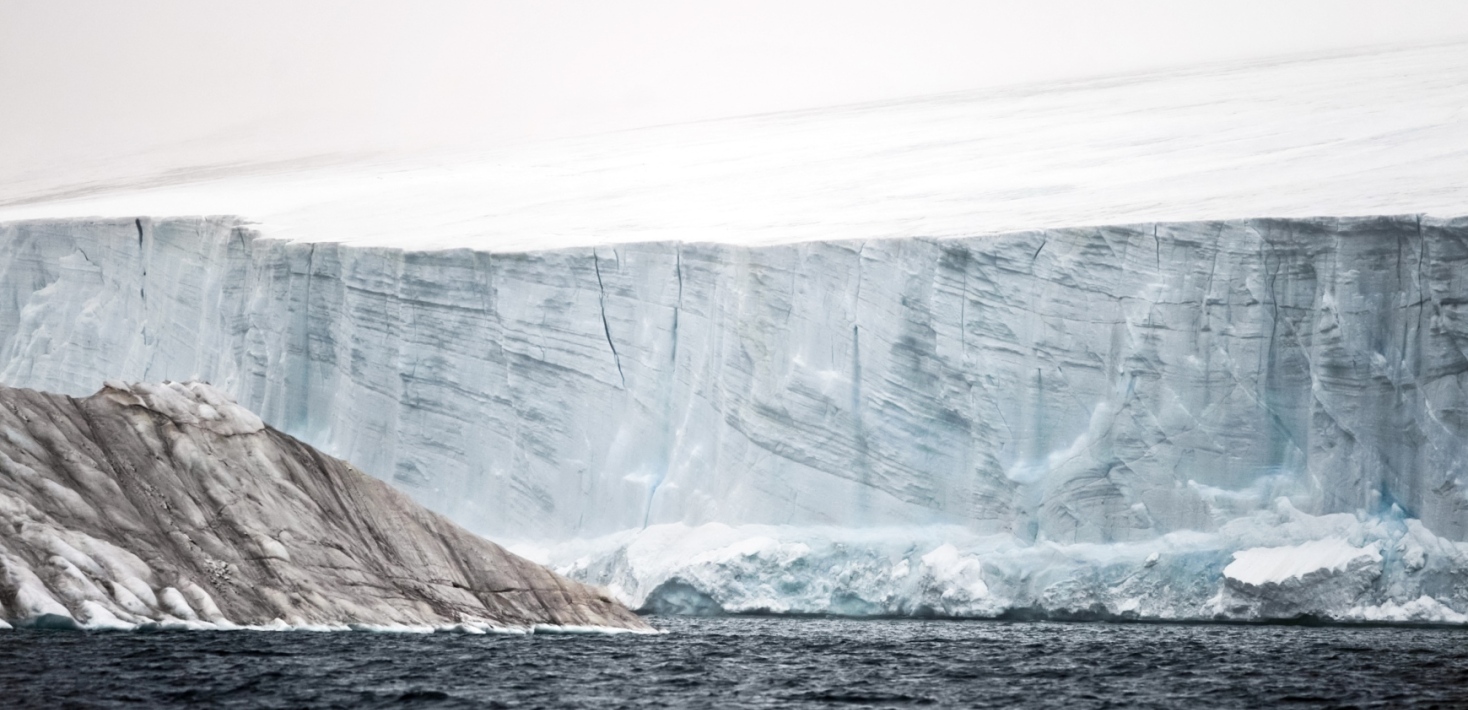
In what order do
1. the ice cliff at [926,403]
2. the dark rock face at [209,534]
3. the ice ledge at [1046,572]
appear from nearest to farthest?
the dark rock face at [209,534] → the ice ledge at [1046,572] → the ice cliff at [926,403]

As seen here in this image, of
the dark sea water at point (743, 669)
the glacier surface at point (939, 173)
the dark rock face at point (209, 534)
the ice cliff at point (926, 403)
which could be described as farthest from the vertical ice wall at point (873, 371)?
the dark rock face at point (209, 534)

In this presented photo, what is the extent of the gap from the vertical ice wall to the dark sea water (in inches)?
111

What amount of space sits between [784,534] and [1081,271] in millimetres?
5256

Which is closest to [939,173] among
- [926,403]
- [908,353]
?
[908,353]

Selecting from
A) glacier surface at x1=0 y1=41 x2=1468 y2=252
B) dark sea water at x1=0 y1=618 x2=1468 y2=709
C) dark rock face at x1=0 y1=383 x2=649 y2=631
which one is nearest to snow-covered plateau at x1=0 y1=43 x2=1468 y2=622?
glacier surface at x1=0 y1=41 x2=1468 y2=252

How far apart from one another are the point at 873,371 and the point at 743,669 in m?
8.72

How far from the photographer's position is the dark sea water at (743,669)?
13.6m

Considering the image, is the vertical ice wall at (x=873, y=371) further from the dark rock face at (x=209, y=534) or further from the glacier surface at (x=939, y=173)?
the dark rock face at (x=209, y=534)

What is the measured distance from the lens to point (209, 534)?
17.8 metres

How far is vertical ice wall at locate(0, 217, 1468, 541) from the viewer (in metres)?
22.3

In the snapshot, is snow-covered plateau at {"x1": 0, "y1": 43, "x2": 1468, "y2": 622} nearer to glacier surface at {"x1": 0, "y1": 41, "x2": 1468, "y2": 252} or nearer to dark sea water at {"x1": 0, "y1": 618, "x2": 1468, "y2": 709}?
glacier surface at {"x1": 0, "y1": 41, "x2": 1468, "y2": 252}

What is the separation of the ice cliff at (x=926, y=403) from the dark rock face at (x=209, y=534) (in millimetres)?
5267

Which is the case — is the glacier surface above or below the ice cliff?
above

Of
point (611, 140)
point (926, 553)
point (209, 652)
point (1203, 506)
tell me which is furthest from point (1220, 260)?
point (611, 140)
